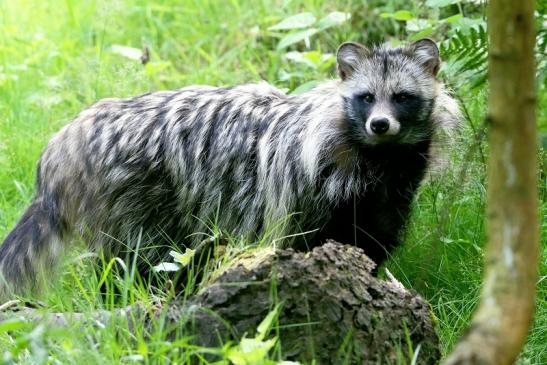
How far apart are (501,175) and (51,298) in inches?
103

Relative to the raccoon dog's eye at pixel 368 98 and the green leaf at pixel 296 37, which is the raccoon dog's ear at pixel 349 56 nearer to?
the raccoon dog's eye at pixel 368 98

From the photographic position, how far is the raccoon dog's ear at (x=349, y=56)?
16.3ft

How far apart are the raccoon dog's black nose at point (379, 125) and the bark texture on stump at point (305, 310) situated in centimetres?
129

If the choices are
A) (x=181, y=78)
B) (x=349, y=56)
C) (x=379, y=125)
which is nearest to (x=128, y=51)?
(x=181, y=78)

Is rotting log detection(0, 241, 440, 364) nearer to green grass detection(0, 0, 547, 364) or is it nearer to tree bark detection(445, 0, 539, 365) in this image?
green grass detection(0, 0, 547, 364)

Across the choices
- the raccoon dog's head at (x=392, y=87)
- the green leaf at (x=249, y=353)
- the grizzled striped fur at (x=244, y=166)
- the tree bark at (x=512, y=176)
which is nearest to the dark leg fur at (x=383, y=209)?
the grizzled striped fur at (x=244, y=166)

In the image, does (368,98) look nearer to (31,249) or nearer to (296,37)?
(296,37)

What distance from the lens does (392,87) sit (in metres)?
4.83

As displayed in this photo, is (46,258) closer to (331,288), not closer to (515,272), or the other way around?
(331,288)

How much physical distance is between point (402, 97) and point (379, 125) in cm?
36

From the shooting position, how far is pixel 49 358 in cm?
325

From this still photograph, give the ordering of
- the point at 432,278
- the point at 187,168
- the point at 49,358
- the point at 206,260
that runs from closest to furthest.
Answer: the point at 49,358
the point at 206,260
the point at 432,278
the point at 187,168

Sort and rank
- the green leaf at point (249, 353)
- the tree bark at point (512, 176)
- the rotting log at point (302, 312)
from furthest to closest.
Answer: the rotting log at point (302, 312), the green leaf at point (249, 353), the tree bark at point (512, 176)

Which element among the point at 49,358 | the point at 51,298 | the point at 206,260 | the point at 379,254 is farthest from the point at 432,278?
the point at 49,358
